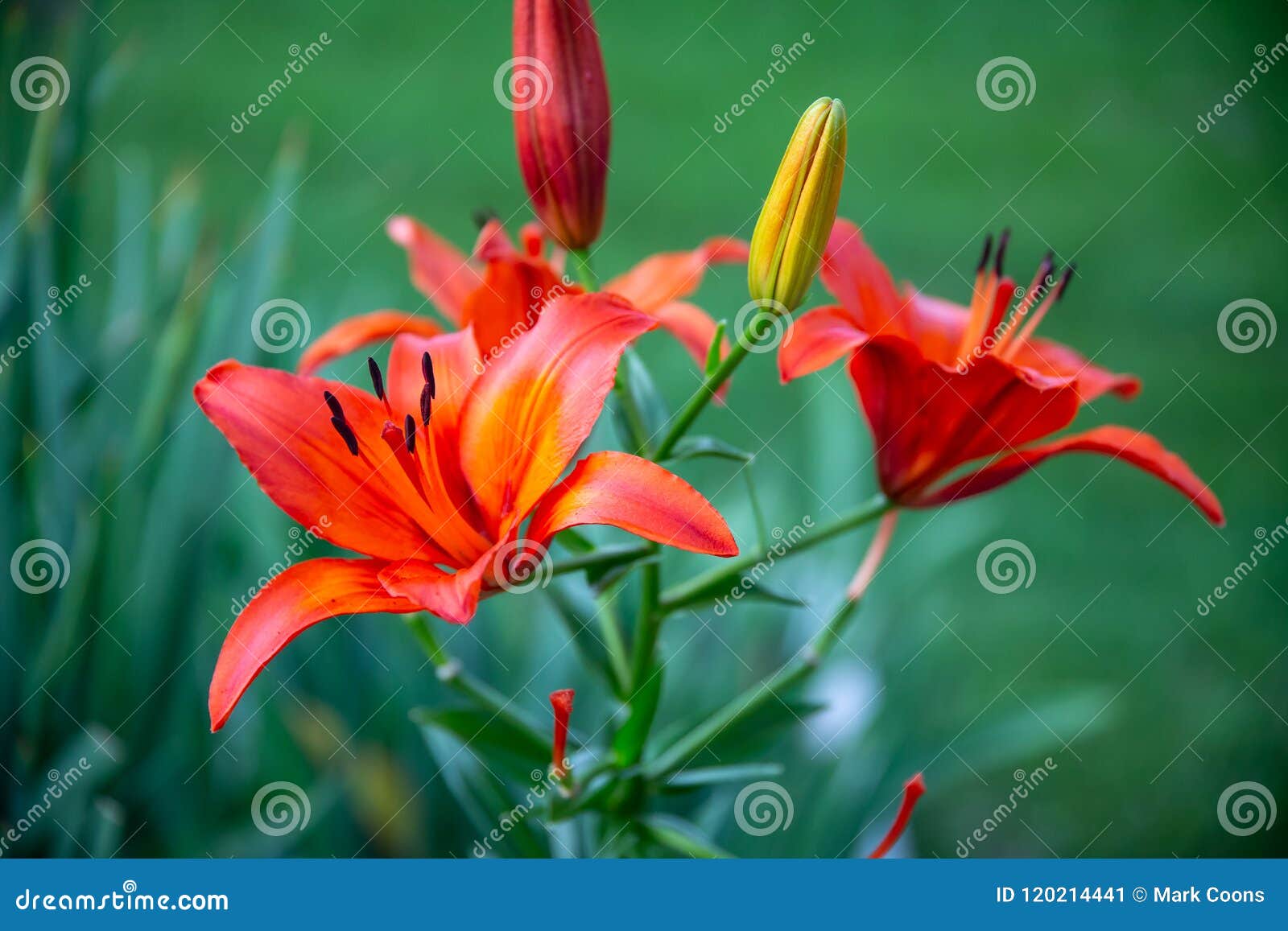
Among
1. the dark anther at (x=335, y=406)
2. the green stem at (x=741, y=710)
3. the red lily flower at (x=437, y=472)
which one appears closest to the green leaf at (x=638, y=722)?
the green stem at (x=741, y=710)

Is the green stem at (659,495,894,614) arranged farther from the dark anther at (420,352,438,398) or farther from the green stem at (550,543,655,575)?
the dark anther at (420,352,438,398)

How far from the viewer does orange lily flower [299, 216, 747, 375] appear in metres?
0.61

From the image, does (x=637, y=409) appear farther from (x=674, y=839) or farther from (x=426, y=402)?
(x=674, y=839)

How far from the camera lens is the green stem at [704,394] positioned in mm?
546

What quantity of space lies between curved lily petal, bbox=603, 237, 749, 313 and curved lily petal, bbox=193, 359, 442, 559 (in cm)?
18

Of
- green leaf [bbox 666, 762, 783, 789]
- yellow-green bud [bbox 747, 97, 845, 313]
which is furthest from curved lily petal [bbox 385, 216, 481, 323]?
green leaf [bbox 666, 762, 783, 789]

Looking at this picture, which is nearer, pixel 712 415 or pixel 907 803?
pixel 907 803

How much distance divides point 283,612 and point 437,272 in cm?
28

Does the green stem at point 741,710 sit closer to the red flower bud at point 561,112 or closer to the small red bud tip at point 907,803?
the small red bud tip at point 907,803

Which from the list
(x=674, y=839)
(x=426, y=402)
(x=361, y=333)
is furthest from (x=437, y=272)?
(x=674, y=839)

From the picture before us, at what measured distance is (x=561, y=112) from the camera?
0.60 m

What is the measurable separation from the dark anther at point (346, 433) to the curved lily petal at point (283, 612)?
0.20ft

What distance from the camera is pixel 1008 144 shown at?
7.51 ft
